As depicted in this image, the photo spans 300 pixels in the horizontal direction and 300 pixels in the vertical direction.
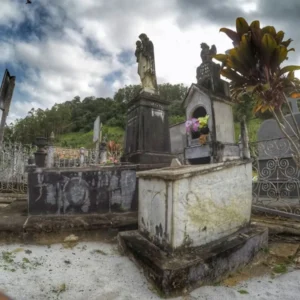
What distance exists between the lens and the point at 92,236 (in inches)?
131

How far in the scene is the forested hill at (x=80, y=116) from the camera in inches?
981

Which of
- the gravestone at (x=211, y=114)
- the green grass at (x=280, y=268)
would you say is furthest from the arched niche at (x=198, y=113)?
the green grass at (x=280, y=268)

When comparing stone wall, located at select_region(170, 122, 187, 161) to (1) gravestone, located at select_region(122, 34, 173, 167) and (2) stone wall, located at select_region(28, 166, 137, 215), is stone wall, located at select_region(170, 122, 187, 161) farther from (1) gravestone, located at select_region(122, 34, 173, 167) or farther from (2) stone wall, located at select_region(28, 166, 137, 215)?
(2) stone wall, located at select_region(28, 166, 137, 215)

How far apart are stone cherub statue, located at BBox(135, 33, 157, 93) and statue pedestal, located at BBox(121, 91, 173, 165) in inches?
14.4

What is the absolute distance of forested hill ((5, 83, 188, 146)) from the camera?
2492 cm

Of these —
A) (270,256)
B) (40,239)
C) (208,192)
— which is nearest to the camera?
(208,192)

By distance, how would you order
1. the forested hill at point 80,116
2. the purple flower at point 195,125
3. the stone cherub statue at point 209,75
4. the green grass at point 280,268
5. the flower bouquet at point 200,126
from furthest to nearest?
the forested hill at point 80,116 → the stone cherub statue at point 209,75 → the purple flower at point 195,125 → the flower bouquet at point 200,126 → the green grass at point 280,268

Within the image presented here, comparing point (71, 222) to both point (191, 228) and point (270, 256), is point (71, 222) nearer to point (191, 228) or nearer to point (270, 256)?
point (191, 228)


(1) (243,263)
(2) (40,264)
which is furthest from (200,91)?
(2) (40,264)

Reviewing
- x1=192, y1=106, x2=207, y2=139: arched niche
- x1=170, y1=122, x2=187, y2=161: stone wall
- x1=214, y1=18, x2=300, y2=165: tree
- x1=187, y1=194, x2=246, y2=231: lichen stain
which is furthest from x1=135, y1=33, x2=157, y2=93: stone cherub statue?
x1=170, y1=122, x2=187, y2=161: stone wall

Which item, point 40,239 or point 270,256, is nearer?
Result: point 270,256

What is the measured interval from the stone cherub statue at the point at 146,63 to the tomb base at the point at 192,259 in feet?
11.8

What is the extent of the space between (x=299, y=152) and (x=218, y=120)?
20.0ft

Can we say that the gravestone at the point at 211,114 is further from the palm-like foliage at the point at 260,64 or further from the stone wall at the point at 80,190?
the palm-like foliage at the point at 260,64
